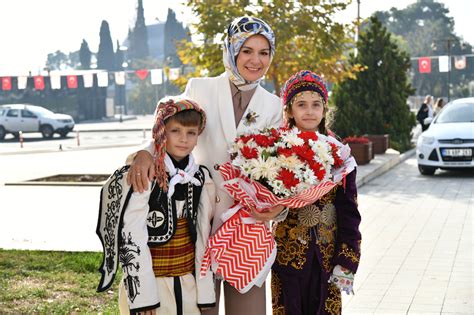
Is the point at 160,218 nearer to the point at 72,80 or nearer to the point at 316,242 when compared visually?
the point at 316,242

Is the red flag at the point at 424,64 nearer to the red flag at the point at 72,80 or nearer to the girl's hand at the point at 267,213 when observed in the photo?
the red flag at the point at 72,80

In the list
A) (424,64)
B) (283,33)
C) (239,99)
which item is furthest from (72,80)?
(239,99)

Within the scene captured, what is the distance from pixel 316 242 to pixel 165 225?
81 cm

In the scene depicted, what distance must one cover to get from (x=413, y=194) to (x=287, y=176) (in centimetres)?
995

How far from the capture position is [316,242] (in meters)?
3.97

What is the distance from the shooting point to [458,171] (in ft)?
55.1

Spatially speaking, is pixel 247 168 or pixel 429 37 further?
pixel 429 37

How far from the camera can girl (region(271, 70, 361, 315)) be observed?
12.9ft

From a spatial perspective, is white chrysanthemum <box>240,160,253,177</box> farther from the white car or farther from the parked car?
the parked car

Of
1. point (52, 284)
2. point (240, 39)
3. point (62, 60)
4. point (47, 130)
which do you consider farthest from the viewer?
point (62, 60)

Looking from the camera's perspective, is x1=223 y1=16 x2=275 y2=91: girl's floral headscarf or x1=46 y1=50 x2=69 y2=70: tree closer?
x1=223 y1=16 x2=275 y2=91: girl's floral headscarf

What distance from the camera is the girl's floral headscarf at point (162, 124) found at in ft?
12.1

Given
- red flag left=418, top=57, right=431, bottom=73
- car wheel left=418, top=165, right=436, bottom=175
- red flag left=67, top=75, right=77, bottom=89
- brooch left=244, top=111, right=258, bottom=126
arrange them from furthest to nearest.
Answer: red flag left=67, top=75, right=77, bottom=89 → red flag left=418, top=57, right=431, bottom=73 → car wheel left=418, top=165, right=436, bottom=175 → brooch left=244, top=111, right=258, bottom=126

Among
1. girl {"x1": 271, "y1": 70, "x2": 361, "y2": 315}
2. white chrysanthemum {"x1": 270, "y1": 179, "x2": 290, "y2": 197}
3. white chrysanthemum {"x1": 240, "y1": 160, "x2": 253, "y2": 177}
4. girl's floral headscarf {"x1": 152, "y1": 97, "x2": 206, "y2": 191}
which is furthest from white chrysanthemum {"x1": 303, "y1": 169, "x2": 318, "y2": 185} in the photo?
girl's floral headscarf {"x1": 152, "y1": 97, "x2": 206, "y2": 191}
